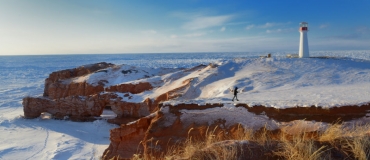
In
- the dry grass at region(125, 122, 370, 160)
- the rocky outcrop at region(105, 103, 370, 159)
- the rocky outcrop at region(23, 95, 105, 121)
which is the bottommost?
the rocky outcrop at region(23, 95, 105, 121)

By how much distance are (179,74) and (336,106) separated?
14.6 metres

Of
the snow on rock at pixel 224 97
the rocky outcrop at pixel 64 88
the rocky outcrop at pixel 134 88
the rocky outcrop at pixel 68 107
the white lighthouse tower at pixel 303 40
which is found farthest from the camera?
the rocky outcrop at pixel 64 88

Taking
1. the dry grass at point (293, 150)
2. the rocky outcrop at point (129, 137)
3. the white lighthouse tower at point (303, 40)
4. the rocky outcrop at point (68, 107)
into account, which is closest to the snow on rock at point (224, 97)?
the rocky outcrop at point (129, 137)

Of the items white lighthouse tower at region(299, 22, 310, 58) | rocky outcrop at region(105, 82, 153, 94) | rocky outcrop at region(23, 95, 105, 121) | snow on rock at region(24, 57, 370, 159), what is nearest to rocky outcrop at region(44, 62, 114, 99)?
snow on rock at region(24, 57, 370, 159)

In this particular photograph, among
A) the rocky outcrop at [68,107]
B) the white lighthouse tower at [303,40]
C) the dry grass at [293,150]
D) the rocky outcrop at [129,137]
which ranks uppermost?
the white lighthouse tower at [303,40]

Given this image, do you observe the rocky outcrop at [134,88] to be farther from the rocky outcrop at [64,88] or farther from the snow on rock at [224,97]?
the rocky outcrop at [64,88]

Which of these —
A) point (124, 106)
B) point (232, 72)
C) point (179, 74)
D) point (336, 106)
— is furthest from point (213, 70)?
point (336, 106)

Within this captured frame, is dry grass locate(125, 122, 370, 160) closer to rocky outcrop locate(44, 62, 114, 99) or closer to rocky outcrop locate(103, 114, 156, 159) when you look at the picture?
rocky outcrop locate(103, 114, 156, 159)

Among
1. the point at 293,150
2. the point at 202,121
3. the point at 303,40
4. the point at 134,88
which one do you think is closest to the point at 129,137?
the point at 202,121

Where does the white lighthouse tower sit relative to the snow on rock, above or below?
above

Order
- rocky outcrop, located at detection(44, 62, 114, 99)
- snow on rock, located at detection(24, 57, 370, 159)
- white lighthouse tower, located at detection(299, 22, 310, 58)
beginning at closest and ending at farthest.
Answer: snow on rock, located at detection(24, 57, 370, 159) < white lighthouse tower, located at detection(299, 22, 310, 58) < rocky outcrop, located at detection(44, 62, 114, 99)

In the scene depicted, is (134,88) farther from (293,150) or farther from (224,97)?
(293,150)

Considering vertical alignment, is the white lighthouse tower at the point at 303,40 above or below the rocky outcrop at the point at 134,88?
above

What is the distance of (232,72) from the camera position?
18969 mm
